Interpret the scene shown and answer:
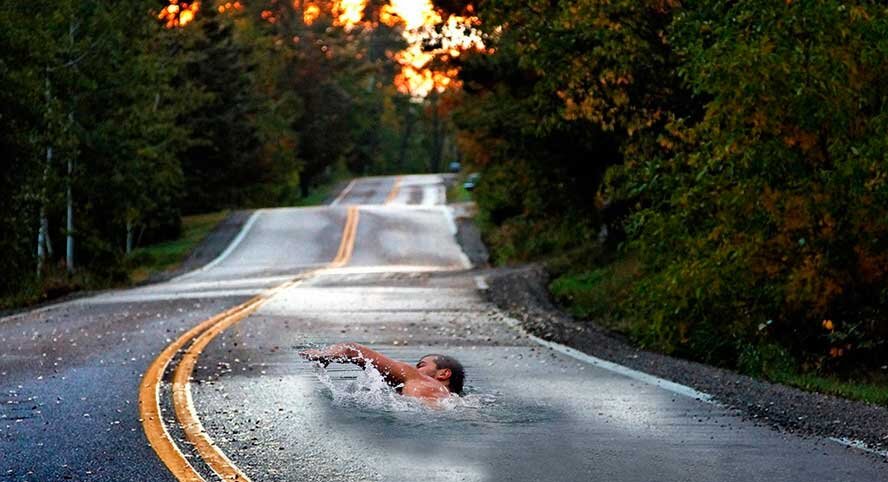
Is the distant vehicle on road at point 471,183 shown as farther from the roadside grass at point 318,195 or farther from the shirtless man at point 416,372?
the shirtless man at point 416,372

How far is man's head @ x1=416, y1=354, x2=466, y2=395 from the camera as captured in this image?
32.2ft

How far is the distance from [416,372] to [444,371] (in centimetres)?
20

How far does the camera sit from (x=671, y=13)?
18078 millimetres

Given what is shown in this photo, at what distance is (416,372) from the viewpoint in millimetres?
9797

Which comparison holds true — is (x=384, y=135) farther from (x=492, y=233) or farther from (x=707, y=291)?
(x=707, y=291)

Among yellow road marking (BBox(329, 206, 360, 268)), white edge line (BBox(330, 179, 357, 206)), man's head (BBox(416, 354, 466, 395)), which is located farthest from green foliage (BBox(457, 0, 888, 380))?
white edge line (BBox(330, 179, 357, 206))

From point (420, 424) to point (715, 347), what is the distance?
22.9 ft

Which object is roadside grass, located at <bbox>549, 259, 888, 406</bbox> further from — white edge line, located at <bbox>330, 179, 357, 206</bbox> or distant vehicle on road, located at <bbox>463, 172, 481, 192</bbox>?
white edge line, located at <bbox>330, 179, 357, 206</bbox>

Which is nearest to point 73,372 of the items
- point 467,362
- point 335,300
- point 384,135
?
point 467,362

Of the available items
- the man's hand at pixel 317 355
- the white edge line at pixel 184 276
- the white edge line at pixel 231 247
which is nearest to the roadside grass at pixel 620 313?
the man's hand at pixel 317 355

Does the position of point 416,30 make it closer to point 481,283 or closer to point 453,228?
point 453,228

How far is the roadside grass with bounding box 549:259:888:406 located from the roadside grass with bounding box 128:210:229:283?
1309 centimetres

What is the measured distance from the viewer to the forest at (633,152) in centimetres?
1366

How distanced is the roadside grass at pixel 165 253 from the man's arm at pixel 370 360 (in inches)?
1023
